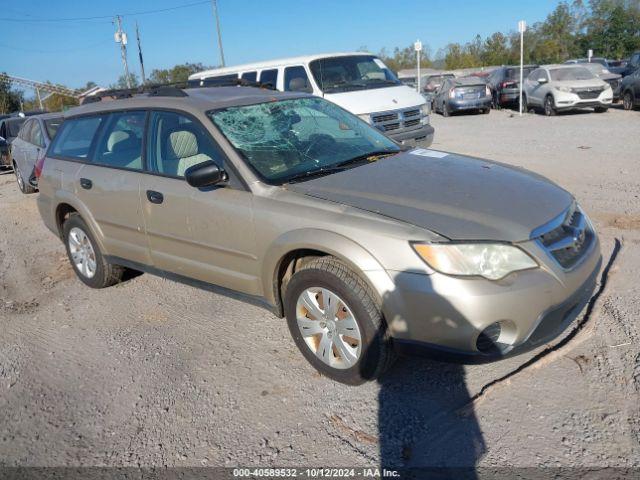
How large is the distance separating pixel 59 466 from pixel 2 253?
520 cm

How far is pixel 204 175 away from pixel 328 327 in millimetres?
1256

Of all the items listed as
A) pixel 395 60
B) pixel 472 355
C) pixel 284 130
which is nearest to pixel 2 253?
pixel 284 130

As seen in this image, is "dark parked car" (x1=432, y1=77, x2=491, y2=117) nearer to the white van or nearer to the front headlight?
the white van

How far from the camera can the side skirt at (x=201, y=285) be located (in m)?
3.91

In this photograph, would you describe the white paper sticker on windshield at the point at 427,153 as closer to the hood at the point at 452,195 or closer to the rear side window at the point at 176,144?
the hood at the point at 452,195

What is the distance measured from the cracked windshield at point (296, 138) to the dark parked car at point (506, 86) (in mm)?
18546

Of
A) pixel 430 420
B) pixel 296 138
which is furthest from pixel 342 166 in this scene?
pixel 430 420

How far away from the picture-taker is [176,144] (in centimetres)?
436

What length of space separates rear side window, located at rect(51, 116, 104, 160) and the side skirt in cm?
104

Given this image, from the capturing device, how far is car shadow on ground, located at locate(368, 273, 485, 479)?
278 cm

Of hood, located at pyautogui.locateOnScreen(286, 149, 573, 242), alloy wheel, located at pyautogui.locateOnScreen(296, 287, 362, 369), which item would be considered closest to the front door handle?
hood, located at pyautogui.locateOnScreen(286, 149, 573, 242)

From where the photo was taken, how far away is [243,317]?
4.61m

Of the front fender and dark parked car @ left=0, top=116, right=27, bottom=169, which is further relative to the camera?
dark parked car @ left=0, top=116, right=27, bottom=169

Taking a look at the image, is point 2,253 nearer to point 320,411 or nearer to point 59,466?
point 59,466
